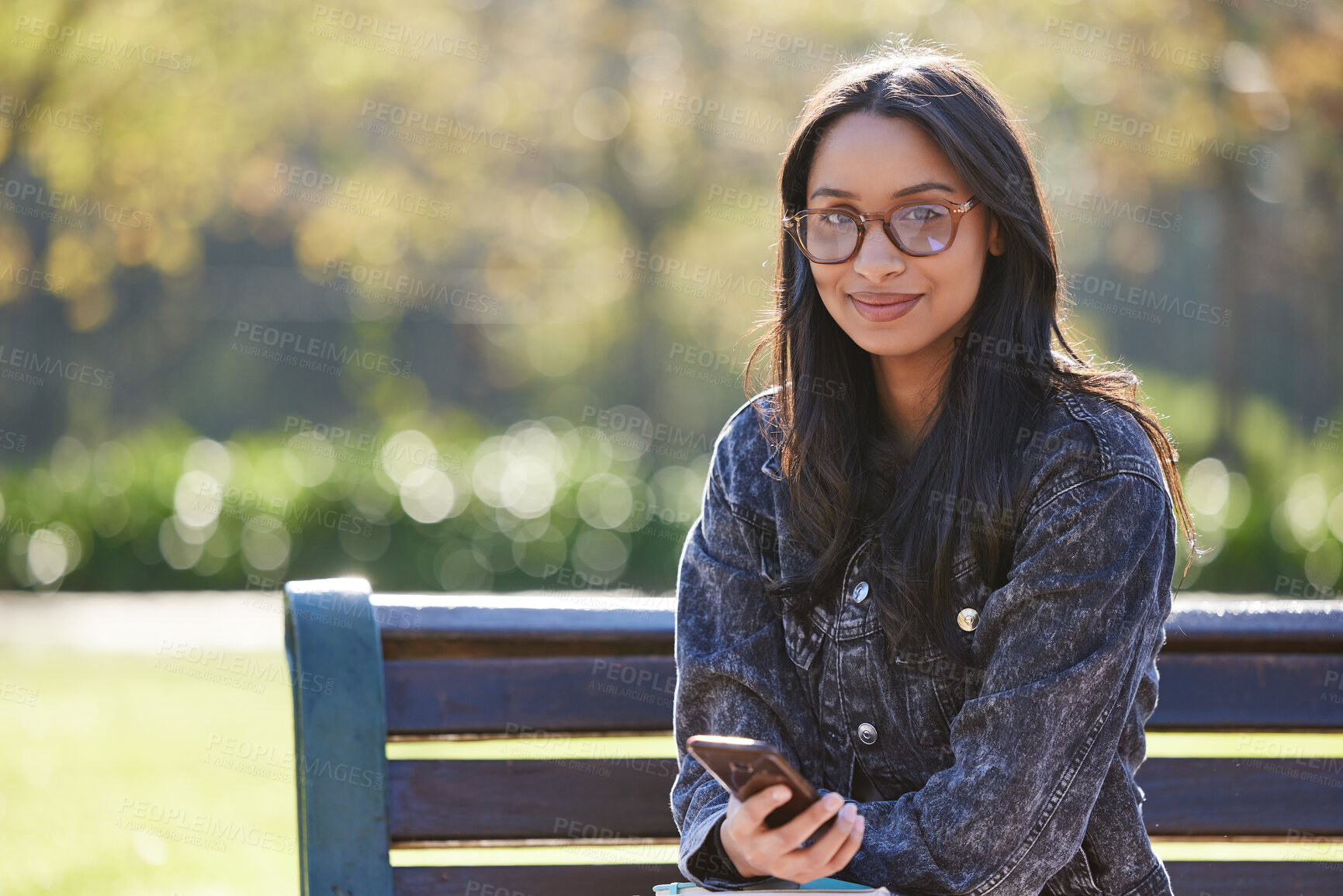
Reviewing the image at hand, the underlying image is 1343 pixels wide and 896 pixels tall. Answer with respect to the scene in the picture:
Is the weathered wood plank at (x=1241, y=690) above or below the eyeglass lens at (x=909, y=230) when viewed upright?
below

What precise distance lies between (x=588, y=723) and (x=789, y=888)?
1.95 feet

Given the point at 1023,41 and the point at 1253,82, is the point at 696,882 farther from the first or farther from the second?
the point at 1023,41

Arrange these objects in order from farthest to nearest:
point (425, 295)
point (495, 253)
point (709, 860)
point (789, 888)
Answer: point (425, 295), point (495, 253), point (709, 860), point (789, 888)

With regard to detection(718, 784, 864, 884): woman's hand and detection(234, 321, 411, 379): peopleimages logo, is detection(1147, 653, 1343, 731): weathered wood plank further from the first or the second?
detection(234, 321, 411, 379): peopleimages logo

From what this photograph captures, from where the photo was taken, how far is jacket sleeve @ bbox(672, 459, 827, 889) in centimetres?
201

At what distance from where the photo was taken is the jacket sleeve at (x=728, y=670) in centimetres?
201

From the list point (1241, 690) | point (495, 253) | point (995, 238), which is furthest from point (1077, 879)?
point (495, 253)

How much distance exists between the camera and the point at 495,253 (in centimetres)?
2030

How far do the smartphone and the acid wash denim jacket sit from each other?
0.20 meters

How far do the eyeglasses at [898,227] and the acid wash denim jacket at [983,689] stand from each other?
31cm

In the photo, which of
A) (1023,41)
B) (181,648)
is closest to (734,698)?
(181,648)

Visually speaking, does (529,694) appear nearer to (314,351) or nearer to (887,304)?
(887,304)

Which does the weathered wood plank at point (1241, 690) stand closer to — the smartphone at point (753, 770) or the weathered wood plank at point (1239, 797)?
the weathered wood plank at point (1239, 797)

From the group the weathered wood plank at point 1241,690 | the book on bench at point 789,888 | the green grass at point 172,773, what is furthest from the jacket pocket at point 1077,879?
the green grass at point 172,773
